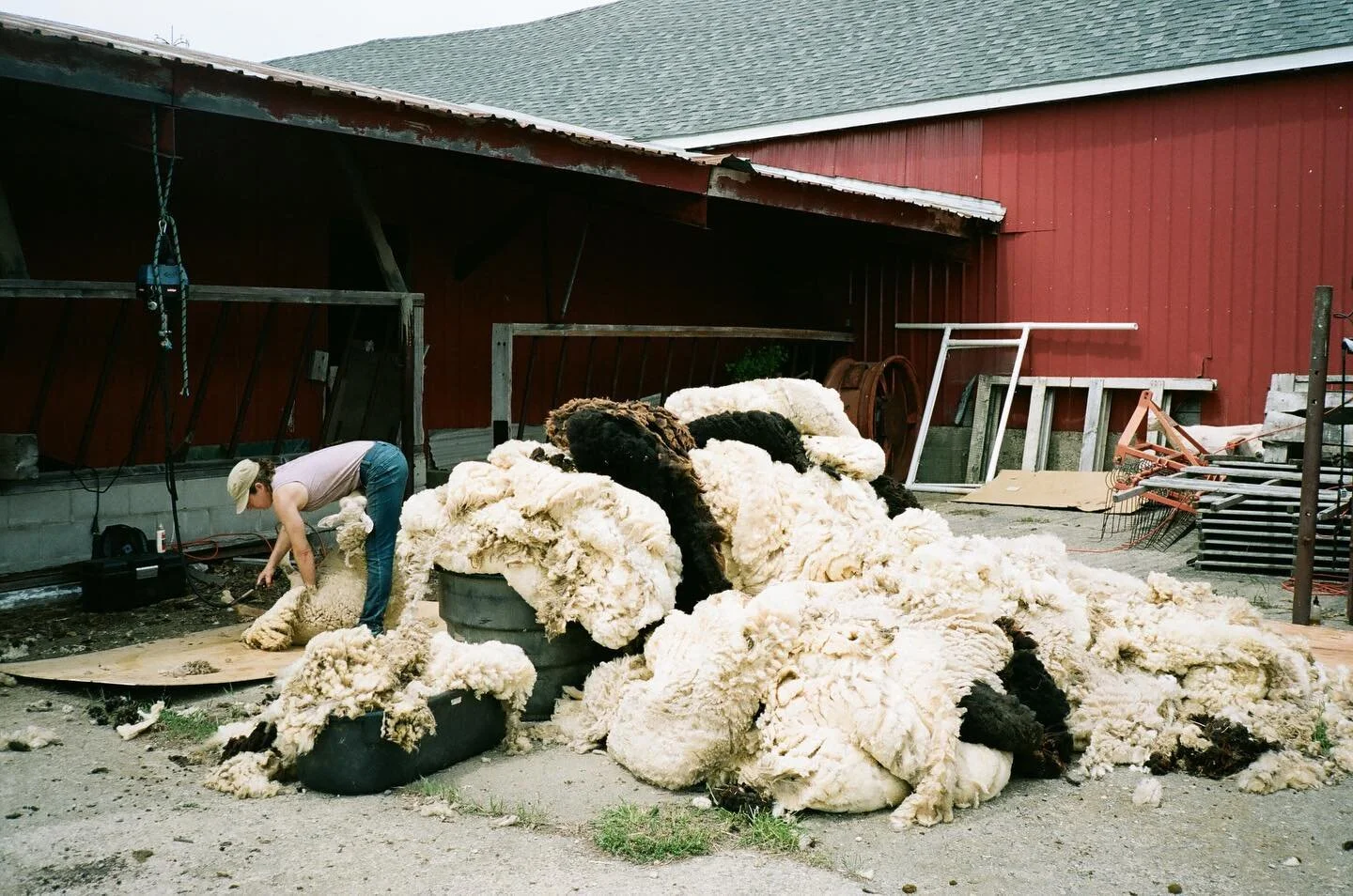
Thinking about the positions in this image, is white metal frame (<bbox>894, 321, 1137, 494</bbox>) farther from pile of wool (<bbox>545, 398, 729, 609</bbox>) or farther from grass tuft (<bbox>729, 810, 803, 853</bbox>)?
grass tuft (<bbox>729, 810, 803, 853</bbox>)

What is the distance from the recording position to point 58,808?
3953 millimetres

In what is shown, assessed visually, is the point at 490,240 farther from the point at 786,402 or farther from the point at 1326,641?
the point at 1326,641

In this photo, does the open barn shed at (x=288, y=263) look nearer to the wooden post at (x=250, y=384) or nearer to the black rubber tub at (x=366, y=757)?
the wooden post at (x=250, y=384)

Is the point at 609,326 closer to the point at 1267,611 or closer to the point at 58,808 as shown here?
the point at 1267,611

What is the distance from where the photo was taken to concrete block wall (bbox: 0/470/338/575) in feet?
24.2

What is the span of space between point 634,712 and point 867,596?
43.3 inches

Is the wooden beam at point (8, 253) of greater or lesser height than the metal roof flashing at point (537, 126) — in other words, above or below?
below

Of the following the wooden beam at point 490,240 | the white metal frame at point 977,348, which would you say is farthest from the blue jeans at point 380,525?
the white metal frame at point 977,348

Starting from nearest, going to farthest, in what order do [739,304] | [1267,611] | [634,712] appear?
[634,712]
[1267,611]
[739,304]

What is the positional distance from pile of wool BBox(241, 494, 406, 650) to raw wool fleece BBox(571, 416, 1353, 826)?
75.5 inches

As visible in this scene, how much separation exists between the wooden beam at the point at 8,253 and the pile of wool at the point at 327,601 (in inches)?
107

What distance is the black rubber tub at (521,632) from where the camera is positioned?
4.70 meters

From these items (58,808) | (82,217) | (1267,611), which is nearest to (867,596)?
(58,808)

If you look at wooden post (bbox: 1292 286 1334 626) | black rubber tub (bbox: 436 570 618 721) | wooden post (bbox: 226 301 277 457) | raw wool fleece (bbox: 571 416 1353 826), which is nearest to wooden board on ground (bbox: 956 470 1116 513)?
wooden post (bbox: 1292 286 1334 626)
